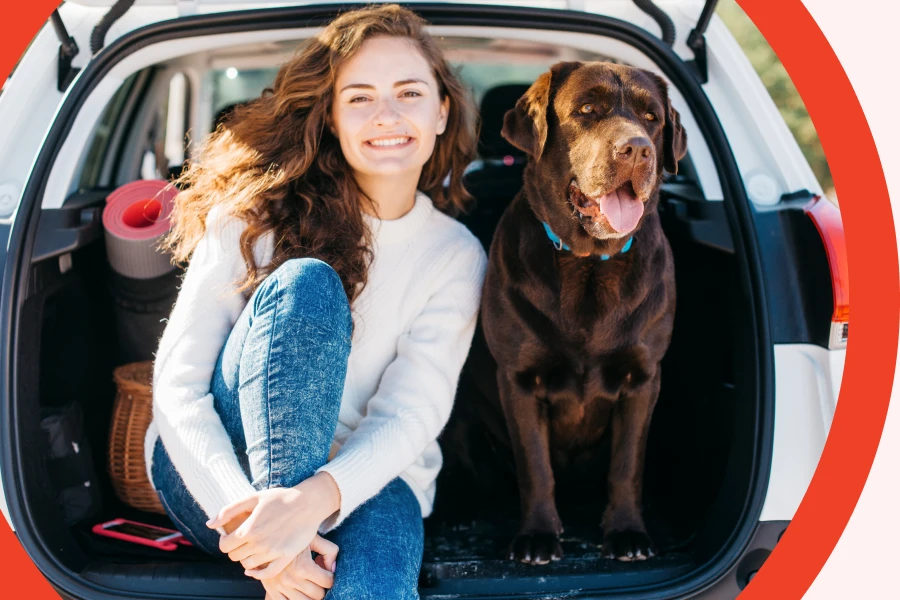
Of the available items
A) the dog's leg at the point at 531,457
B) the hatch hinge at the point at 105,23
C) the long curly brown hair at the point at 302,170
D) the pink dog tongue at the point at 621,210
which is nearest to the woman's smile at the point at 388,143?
the long curly brown hair at the point at 302,170

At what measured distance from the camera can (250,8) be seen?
2285mm

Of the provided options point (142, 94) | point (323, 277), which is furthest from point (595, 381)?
point (142, 94)

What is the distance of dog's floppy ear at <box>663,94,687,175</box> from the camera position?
2.13 metres

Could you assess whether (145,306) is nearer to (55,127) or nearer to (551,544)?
(55,127)

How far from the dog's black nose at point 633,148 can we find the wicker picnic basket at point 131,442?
141 centimetres

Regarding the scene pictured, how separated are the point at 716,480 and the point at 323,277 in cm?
120

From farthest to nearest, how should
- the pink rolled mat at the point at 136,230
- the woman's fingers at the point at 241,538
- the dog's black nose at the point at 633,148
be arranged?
1. the pink rolled mat at the point at 136,230
2. the dog's black nose at the point at 633,148
3. the woman's fingers at the point at 241,538

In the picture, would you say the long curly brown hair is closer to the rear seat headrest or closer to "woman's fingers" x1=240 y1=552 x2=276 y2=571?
"woman's fingers" x1=240 y1=552 x2=276 y2=571

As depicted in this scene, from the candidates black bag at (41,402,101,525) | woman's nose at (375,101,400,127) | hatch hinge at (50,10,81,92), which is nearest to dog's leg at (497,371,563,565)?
woman's nose at (375,101,400,127)

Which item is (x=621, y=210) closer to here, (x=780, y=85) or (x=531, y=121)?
(x=531, y=121)

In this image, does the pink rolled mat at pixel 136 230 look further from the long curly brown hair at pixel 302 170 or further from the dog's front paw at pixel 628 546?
the dog's front paw at pixel 628 546

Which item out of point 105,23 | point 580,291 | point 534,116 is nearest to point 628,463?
point 580,291

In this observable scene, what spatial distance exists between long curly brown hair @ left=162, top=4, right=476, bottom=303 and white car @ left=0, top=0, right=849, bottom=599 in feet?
0.65

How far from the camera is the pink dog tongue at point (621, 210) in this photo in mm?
1977
